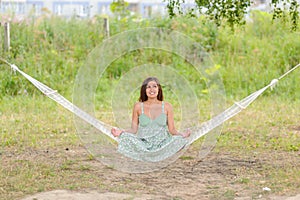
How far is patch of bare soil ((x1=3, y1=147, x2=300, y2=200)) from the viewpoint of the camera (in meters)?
A: 4.57

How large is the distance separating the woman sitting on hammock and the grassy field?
0.71 feet

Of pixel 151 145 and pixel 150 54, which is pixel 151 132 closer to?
pixel 151 145

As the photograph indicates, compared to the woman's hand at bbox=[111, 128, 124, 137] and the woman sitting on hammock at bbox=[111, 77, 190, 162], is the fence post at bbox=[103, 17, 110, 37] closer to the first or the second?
the woman sitting on hammock at bbox=[111, 77, 190, 162]

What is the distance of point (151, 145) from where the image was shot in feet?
17.5

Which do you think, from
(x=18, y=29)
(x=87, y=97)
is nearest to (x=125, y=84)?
(x=87, y=97)

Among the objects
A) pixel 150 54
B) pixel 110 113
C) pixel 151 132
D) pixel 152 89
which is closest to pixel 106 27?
pixel 150 54

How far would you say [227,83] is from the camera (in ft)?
33.5

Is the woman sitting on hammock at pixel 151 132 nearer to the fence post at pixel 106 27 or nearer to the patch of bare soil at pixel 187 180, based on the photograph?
the patch of bare soil at pixel 187 180

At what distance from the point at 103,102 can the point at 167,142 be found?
4.16 meters

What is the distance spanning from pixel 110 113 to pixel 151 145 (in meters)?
3.33

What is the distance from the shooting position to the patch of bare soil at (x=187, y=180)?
4570mm

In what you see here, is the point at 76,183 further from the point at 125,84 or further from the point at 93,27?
the point at 93,27

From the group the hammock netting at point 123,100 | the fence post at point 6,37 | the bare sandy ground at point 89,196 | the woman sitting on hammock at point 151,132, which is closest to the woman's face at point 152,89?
the woman sitting on hammock at point 151,132

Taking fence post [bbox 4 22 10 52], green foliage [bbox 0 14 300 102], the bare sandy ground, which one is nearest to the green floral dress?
the bare sandy ground
